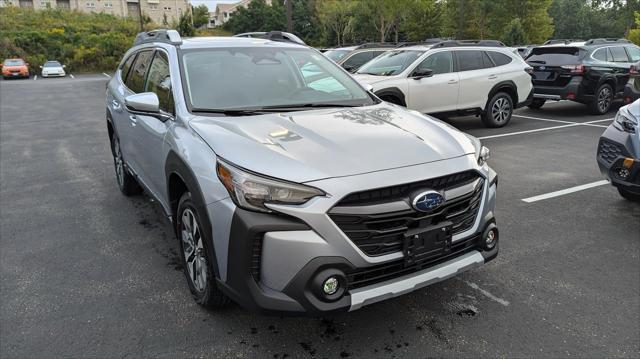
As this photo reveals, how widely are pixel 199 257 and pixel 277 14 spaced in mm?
72523

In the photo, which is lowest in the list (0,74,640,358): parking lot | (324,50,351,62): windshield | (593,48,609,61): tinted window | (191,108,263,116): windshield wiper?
(0,74,640,358): parking lot

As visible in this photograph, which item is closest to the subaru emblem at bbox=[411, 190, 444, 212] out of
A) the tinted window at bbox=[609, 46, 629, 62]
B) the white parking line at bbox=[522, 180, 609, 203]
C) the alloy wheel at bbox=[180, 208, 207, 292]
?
the alloy wheel at bbox=[180, 208, 207, 292]

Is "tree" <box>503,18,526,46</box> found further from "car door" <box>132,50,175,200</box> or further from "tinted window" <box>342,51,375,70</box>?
"car door" <box>132,50,175,200</box>

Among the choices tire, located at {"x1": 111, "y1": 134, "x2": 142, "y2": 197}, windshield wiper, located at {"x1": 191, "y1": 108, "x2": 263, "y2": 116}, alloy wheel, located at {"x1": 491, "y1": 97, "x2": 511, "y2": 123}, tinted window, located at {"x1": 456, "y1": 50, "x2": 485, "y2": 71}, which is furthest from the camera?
alloy wheel, located at {"x1": 491, "y1": 97, "x2": 511, "y2": 123}

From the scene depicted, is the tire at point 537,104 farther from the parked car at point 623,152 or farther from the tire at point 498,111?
the parked car at point 623,152

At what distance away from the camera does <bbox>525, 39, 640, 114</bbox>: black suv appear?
11.0 meters

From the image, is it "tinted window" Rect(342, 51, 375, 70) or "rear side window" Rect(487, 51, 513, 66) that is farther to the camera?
"tinted window" Rect(342, 51, 375, 70)

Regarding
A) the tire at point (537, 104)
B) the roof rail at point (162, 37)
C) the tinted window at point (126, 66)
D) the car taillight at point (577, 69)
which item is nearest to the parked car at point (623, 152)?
the roof rail at point (162, 37)

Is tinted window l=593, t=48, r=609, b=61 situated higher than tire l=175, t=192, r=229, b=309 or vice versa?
tinted window l=593, t=48, r=609, b=61

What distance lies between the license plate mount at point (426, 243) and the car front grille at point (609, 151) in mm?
2898

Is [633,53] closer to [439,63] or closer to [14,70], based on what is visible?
[439,63]

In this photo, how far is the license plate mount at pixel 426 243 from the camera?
257 centimetres

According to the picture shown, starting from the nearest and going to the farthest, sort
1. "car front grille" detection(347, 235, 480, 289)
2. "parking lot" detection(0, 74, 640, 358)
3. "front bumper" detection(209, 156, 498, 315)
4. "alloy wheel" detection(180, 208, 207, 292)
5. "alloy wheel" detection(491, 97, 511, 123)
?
"front bumper" detection(209, 156, 498, 315)
"car front grille" detection(347, 235, 480, 289)
"parking lot" detection(0, 74, 640, 358)
"alloy wheel" detection(180, 208, 207, 292)
"alloy wheel" detection(491, 97, 511, 123)

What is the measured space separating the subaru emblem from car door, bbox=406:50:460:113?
21.9 feet
